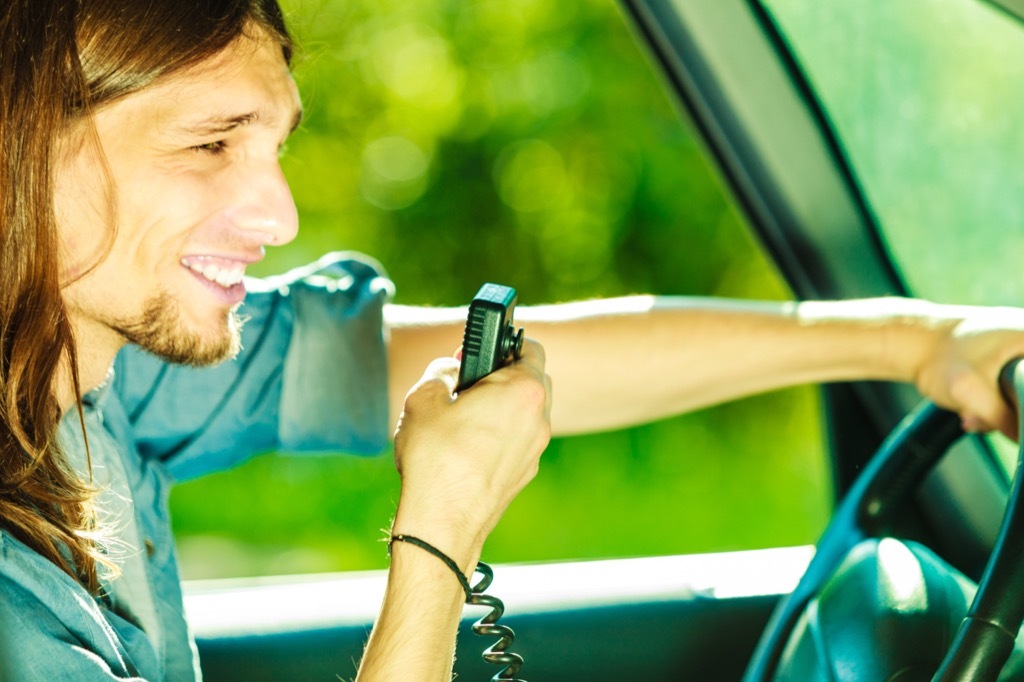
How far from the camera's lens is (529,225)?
5004 millimetres

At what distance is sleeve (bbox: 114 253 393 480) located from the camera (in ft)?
4.87

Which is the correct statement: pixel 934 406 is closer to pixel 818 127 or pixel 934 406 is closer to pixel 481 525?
pixel 818 127

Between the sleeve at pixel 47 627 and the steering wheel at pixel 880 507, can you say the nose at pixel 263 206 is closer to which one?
the sleeve at pixel 47 627

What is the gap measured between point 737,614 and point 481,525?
2.45 ft

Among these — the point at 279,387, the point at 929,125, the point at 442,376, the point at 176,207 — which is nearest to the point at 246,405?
the point at 279,387

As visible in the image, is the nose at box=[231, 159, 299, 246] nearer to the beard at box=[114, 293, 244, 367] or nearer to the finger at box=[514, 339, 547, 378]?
the beard at box=[114, 293, 244, 367]

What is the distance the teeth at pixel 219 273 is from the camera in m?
1.25

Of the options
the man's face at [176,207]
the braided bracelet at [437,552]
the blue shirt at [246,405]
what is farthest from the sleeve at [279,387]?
the braided bracelet at [437,552]

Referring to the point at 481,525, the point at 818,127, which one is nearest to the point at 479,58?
the point at 818,127

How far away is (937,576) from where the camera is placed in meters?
1.19

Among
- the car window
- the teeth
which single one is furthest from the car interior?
the teeth

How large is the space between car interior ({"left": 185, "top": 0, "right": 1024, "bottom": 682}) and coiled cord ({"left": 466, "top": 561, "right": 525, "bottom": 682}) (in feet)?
0.39

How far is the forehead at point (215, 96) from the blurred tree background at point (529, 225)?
12.1ft

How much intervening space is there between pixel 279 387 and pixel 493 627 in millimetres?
461
